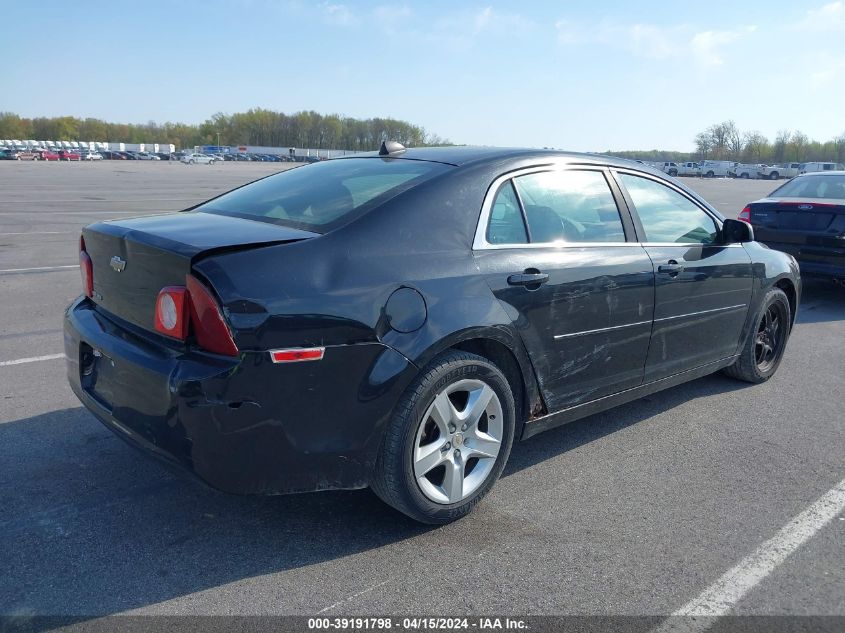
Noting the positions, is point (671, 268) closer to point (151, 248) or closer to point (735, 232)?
point (735, 232)

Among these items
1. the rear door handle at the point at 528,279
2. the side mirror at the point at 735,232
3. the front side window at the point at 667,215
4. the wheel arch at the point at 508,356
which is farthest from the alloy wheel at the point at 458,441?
the side mirror at the point at 735,232

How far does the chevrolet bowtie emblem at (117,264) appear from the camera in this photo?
308 centimetres

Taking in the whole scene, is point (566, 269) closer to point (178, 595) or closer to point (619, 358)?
point (619, 358)

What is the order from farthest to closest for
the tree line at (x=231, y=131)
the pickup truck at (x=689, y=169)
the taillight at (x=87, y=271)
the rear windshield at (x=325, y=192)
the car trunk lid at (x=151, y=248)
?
the tree line at (x=231, y=131) < the pickup truck at (x=689, y=169) < the taillight at (x=87, y=271) < the rear windshield at (x=325, y=192) < the car trunk lid at (x=151, y=248)

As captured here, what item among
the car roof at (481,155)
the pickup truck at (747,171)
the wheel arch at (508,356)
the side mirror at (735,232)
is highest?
the pickup truck at (747,171)

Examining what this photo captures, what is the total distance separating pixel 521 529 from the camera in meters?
3.20

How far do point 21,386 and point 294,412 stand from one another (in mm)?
2943

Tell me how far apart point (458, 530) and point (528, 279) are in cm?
119

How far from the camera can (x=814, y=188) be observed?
356 inches

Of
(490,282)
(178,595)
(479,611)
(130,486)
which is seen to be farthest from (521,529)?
(130,486)

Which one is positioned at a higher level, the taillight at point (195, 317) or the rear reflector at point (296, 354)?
the taillight at point (195, 317)

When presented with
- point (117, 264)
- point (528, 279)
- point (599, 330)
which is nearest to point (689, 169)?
point (599, 330)

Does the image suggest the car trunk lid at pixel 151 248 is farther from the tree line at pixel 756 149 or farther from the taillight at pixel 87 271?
the tree line at pixel 756 149

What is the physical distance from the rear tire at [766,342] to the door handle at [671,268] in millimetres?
1244
